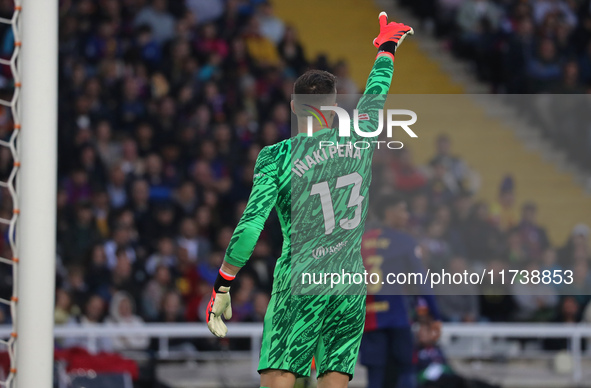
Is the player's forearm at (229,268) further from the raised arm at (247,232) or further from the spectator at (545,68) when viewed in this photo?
the spectator at (545,68)

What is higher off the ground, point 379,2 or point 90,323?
point 379,2

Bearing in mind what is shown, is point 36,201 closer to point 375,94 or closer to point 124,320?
point 375,94

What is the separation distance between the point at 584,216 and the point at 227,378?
589 centimetres

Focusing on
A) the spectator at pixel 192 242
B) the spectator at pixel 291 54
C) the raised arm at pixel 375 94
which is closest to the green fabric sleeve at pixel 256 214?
the raised arm at pixel 375 94

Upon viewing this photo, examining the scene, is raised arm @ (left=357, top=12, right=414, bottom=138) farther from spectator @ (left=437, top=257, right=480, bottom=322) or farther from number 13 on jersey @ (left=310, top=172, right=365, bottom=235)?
spectator @ (left=437, top=257, right=480, bottom=322)

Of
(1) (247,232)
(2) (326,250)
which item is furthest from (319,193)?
(1) (247,232)

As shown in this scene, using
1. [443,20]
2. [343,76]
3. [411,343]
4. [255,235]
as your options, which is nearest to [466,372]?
[411,343]

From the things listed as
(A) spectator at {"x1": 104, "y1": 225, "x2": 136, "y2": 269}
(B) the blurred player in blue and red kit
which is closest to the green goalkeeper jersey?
(B) the blurred player in blue and red kit

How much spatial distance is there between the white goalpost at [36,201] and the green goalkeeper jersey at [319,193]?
105cm

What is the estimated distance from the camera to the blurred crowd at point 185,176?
9828 millimetres

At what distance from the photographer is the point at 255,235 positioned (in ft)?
14.0

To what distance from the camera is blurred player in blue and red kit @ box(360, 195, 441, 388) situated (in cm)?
727

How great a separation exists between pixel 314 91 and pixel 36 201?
1440 mm

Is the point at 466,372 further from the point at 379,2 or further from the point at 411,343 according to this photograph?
the point at 379,2
